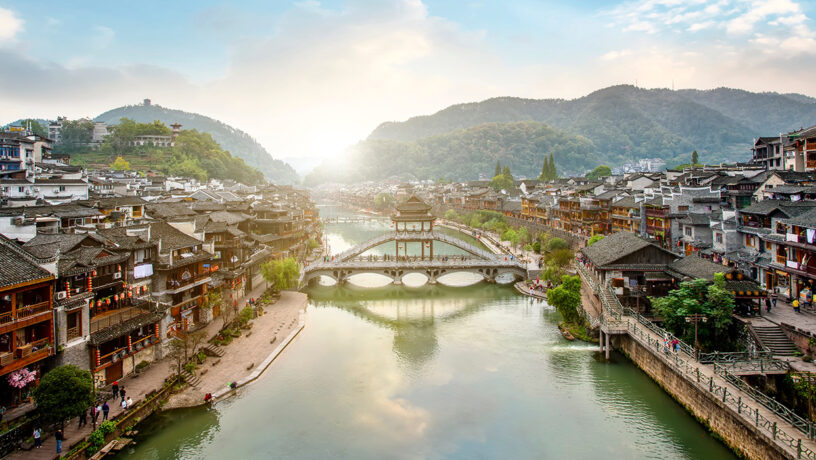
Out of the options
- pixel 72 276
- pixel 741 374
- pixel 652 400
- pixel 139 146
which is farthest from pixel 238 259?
pixel 139 146

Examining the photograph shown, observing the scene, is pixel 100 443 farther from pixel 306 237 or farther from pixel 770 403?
pixel 306 237

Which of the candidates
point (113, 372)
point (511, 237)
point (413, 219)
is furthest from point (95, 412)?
point (511, 237)

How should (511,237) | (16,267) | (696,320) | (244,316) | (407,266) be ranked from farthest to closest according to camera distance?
(511,237) → (407,266) → (244,316) → (696,320) → (16,267)

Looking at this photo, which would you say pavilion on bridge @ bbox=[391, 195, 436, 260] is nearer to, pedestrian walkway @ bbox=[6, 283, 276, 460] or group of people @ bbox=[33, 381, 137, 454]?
pedestrian walkway @ bbox=[6, 283, 276, 460]

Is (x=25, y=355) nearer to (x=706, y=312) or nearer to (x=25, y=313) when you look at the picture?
(x=25, y=313)

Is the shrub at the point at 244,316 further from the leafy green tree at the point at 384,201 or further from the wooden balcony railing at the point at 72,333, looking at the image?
the leafy green tree at the point at 384,201

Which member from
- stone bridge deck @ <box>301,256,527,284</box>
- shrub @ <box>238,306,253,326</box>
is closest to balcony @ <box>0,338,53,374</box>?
shrub @ <box>238,306,253,326</box>

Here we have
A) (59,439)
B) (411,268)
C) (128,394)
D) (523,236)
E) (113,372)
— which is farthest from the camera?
(523,236)
